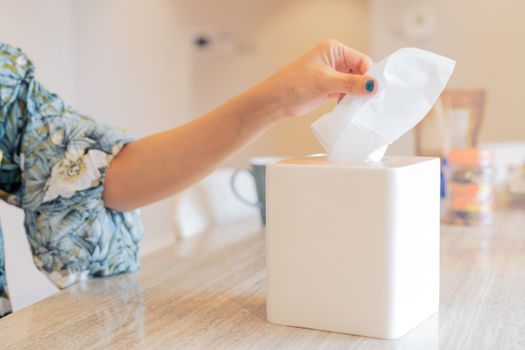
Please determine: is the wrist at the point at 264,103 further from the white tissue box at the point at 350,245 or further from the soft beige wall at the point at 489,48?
the soft beige wall at the point at 489,48

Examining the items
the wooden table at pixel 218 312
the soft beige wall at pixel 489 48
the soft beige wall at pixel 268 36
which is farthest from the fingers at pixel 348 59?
the soft beige wall at pixel 268 36

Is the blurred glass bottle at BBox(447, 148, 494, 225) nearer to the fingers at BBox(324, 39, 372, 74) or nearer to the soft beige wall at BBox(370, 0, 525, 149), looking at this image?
the fingers at BBox(324, 39, 372, 74)

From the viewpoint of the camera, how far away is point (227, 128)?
0.87 metres

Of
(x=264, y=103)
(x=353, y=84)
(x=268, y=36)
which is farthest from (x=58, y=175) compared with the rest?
(x=268, y=36)

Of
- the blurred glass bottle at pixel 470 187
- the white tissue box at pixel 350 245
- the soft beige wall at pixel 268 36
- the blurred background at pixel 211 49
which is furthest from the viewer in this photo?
the soft beige wall at pixel 268 36

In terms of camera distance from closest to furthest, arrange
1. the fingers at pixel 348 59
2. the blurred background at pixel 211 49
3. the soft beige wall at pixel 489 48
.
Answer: the fingers at pixel 348 59, the blurred background at pixel 211 49, the soft beige wall at pixel 489 48

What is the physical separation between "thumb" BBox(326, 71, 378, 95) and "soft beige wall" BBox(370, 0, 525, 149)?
9.13ft

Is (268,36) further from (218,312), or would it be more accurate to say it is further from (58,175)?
(218,312)

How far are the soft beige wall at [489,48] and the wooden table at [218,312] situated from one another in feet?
7.76

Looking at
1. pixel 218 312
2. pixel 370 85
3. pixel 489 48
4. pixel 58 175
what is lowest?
pixel 218 312

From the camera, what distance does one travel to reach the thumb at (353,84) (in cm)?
72

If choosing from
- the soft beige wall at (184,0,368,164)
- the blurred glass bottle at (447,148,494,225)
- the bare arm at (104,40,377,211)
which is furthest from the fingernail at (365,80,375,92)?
the soft beige wall at (184,0,368,164)

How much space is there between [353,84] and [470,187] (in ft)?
2.48

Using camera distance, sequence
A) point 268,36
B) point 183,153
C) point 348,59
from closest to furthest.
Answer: point 348,59
point 183,153
point 268,36
